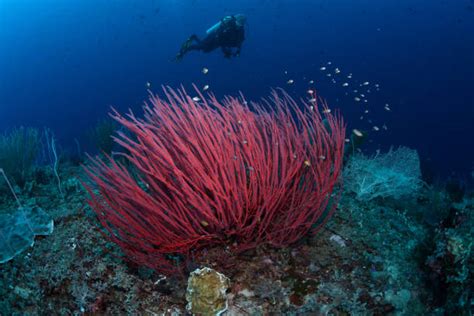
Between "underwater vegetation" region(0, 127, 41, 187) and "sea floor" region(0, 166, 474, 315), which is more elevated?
"underwater vegetation" region(0, 127, 41, 187)

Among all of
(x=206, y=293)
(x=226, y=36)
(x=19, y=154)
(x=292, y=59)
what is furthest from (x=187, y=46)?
(x=292, y=59)

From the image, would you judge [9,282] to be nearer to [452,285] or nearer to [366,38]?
[452,285]

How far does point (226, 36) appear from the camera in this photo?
14.0 metres

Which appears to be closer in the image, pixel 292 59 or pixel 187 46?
pixel 187 46

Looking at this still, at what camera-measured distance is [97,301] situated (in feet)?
8.37

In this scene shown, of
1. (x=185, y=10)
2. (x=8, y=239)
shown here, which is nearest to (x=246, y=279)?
(x=8, y=239)

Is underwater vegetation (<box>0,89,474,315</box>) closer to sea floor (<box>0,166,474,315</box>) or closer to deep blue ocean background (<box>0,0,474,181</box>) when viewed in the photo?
sea floor (<box>0,166,474,315</box>)

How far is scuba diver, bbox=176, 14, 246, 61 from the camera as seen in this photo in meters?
13.7

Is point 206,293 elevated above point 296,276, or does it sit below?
above

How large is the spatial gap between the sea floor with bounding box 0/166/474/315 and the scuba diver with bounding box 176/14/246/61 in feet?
39.1

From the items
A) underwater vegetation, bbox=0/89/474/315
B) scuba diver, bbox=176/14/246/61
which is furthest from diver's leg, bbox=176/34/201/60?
underwater vegetation, bbox=0/89/474/315

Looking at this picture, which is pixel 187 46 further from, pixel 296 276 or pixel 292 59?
pixel 292 59

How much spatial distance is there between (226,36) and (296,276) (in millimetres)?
13413

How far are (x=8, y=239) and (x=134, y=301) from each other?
6.02 feet
